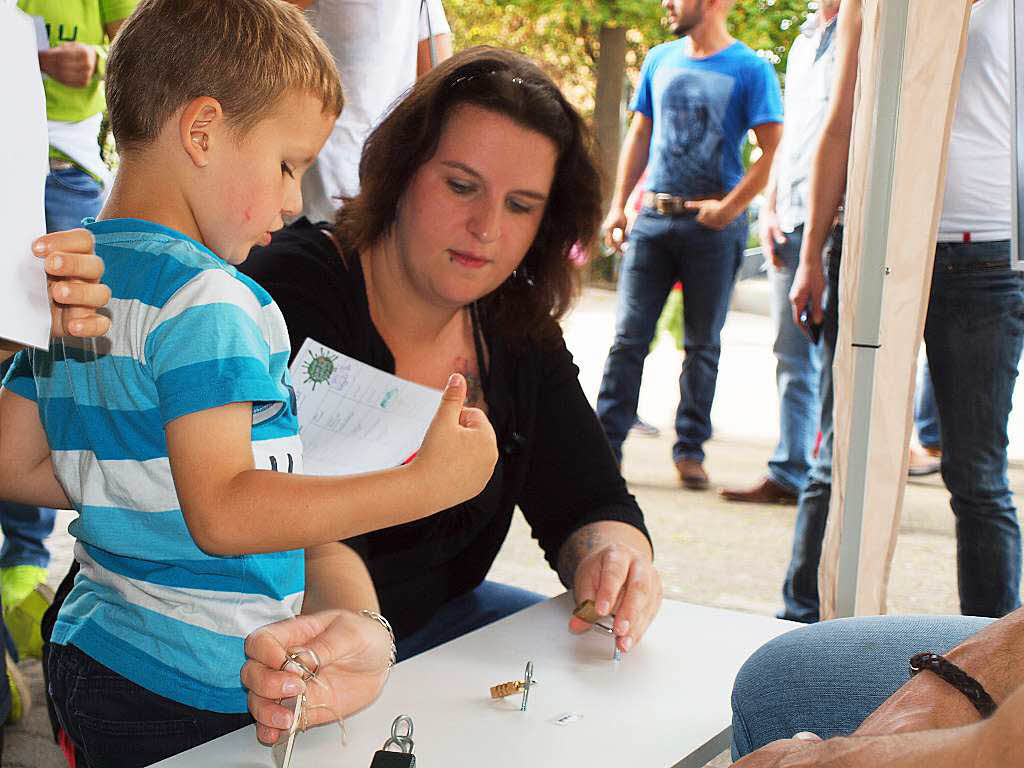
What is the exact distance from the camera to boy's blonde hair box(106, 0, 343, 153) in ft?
3.20

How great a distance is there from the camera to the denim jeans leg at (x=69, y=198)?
239 cm

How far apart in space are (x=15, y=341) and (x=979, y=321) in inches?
76.9

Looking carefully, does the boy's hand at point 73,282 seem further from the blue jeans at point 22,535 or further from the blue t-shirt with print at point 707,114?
the blue t-shirt with print at point 707,114

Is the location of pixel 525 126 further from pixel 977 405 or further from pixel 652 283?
pixel 652 283

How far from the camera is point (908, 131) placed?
1347mm

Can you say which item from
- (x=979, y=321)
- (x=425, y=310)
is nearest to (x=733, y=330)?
(x=979, y=321)

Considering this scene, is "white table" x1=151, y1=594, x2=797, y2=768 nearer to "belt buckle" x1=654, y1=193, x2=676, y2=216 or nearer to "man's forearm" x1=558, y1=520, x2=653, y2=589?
"man's forearm" x1=558, y1=520, x2=653, y2=589

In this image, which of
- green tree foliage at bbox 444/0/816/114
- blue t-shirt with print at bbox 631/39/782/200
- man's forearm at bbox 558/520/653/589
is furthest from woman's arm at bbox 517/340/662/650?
green tree foliage at bbox 444/0/816/114

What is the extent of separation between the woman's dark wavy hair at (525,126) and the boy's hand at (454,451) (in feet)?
2.34

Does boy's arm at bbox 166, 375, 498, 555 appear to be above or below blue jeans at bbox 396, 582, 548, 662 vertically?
above

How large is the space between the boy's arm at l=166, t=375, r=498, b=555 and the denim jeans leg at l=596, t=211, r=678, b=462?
9.96 feet

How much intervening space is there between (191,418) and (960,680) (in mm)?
603

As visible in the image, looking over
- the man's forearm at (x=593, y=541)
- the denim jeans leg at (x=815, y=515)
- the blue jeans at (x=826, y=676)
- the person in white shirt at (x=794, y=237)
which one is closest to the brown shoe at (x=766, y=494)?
the person in white shirt at (x=794, y=237)

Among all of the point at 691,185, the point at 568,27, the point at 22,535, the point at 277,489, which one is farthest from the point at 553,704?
the point at 568,27
